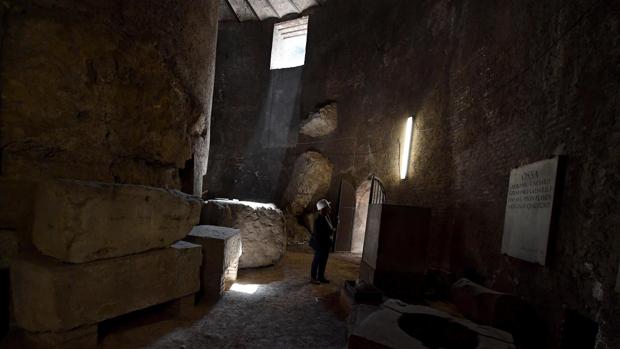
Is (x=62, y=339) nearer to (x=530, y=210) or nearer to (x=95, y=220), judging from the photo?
(x=95, y=220)

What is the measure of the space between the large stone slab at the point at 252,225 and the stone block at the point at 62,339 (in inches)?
125

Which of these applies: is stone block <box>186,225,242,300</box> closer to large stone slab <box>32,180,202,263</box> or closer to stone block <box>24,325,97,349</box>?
large stone slab <box>32,180,202,263</box>

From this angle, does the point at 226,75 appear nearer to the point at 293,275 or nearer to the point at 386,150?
the point at 386,150

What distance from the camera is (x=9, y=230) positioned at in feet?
8.73

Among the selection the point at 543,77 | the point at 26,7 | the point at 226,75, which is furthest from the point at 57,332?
the point at 226,75

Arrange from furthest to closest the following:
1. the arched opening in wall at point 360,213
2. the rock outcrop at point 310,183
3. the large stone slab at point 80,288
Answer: the rock outcrop at point 310,183 < the arched opening in wall at point 360,213 < the large stone slab at point 80,288

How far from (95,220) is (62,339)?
952mm

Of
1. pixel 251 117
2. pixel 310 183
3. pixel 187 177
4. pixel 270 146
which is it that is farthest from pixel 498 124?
pixel 251 117

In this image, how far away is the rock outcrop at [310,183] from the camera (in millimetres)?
10562

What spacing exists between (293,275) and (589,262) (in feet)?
14.1

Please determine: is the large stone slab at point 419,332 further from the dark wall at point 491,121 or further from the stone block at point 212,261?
the stone block at point 212,261

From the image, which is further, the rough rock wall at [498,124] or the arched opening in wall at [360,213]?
the arched opening in wall at [360,213]

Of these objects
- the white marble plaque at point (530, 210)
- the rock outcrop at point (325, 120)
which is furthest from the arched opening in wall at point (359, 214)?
the white marble plaque at point (530, 210)

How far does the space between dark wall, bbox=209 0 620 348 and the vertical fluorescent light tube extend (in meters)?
0.21
